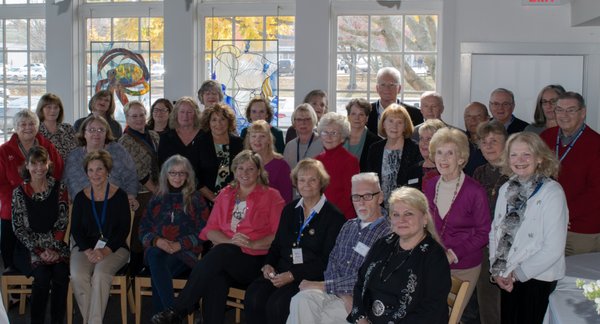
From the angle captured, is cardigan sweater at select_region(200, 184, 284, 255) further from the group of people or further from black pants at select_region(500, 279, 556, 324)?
black pants at select_region(500, 279, 556, 324)

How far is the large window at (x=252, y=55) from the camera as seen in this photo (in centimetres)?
726

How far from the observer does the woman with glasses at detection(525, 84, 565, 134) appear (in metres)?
5.07

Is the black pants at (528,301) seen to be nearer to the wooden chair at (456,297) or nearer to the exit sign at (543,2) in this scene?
the wooden chair at (456,297)

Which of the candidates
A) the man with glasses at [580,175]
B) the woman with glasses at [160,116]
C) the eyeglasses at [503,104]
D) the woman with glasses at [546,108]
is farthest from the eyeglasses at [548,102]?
the woman with glasses at [160,116]

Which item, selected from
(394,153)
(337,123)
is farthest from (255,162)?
(394,153)

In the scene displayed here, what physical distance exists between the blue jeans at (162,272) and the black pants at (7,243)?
3.22 ft

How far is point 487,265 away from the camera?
4.28 meters

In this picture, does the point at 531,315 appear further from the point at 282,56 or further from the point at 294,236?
the point at 282,56

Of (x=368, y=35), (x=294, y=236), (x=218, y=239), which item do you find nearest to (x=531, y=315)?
(x=294, y=236)

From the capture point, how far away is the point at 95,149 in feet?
17.1

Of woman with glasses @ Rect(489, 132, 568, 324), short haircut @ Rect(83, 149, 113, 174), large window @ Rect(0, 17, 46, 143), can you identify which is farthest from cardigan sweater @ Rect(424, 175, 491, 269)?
large window @ Rect(0, 17, 46, 143)

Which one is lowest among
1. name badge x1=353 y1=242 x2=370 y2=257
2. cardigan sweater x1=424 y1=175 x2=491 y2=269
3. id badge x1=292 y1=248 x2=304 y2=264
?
id badge x1=292 y1=248 x2=304 y2=264

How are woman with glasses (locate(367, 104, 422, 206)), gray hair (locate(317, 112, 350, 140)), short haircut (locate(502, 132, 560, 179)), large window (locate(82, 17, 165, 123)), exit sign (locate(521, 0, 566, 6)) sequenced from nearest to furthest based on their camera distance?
short haircut (locate(502, 132, 560, 179)) < woman with glasses (locate(367, 104, 422, 206)) < gray hair (locate(317, 112, 350, 140)) < exit sign (locate(521, 0, 566, 6)) < large window (locate(82, 17, 165, 123))

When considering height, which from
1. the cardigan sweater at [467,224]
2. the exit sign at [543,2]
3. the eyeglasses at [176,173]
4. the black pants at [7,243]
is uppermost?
the exit sign at [543,2]
